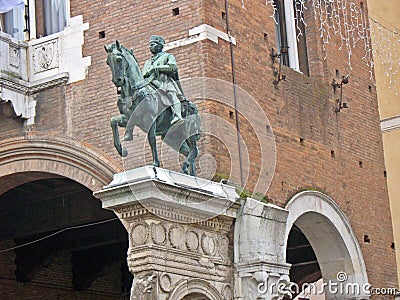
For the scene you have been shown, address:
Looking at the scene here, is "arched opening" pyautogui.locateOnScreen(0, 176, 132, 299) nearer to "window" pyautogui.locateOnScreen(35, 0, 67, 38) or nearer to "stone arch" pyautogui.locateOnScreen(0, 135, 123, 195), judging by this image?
"stone arch" pyautogui.locateOnScreen(0, 135, 123, 195)

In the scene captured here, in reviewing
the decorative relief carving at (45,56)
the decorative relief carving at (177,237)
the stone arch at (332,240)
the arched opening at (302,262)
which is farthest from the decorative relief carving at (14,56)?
the arched opening at (302,262)

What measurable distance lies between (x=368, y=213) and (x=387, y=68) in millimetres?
2772

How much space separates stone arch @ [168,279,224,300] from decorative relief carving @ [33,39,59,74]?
3124 mm

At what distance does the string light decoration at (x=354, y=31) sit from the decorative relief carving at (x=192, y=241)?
9.37 feet

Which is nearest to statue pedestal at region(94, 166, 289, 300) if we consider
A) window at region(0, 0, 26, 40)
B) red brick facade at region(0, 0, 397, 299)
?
red brick facade at region(0, 0, 397, 299)

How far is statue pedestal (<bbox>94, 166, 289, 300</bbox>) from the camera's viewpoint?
28.9 ft

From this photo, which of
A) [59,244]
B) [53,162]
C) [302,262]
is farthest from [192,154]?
[59,244]

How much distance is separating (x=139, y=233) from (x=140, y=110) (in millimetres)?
1108

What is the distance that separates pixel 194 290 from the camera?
9344 millimetres

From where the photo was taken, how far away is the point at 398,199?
44.3ft

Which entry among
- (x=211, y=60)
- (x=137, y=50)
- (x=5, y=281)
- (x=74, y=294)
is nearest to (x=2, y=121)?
(x=137, y=50)

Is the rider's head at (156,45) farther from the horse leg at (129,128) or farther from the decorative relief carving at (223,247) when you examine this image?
the decorative relief carving at (223,247)

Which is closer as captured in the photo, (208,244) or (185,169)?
(185,169)

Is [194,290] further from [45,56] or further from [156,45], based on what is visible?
[45,56]
